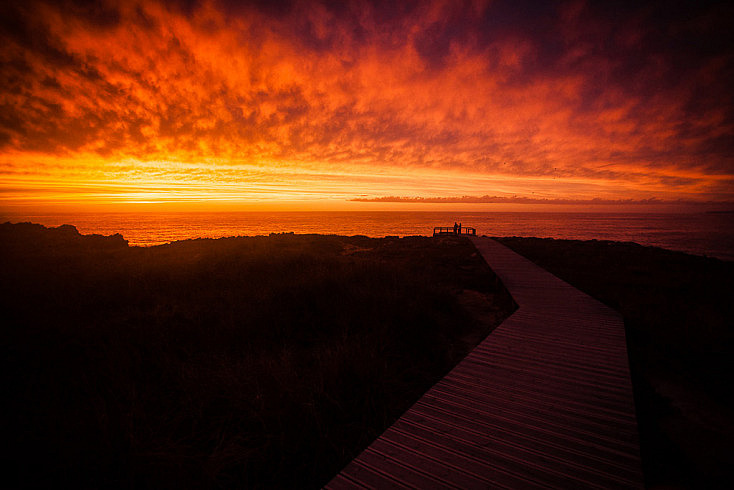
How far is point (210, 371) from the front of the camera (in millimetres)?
4434

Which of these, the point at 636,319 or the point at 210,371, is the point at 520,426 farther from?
the point at 636,319

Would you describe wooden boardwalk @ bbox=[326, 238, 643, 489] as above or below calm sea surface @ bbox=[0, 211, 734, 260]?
below

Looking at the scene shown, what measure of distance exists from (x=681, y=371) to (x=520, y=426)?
15.7 ft

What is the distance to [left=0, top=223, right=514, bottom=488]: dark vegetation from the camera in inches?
113

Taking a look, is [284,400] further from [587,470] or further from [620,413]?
[620,413]

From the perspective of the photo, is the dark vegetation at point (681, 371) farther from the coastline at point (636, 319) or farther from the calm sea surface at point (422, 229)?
the calm sea surface at point (422, 229)

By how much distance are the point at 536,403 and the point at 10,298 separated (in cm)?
1117

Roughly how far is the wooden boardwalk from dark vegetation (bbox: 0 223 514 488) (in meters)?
0.77

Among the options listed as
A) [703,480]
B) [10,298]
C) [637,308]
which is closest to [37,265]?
[10,298]

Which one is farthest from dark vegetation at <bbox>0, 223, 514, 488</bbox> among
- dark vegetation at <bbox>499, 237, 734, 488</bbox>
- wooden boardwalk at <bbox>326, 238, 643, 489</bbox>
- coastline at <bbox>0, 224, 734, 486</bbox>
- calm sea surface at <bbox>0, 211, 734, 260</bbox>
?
calm sea surface at <bbox>0, 211, 734, 260</bbox>

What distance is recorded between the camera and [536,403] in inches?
139

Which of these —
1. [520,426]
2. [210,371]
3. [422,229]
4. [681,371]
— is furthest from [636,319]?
[422,229]

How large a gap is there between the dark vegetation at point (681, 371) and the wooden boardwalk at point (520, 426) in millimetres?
718

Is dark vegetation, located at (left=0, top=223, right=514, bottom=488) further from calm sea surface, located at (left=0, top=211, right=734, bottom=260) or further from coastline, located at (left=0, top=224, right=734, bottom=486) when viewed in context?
calm sea surface, located at (left=0, top=211, right=734, bottom=260)
